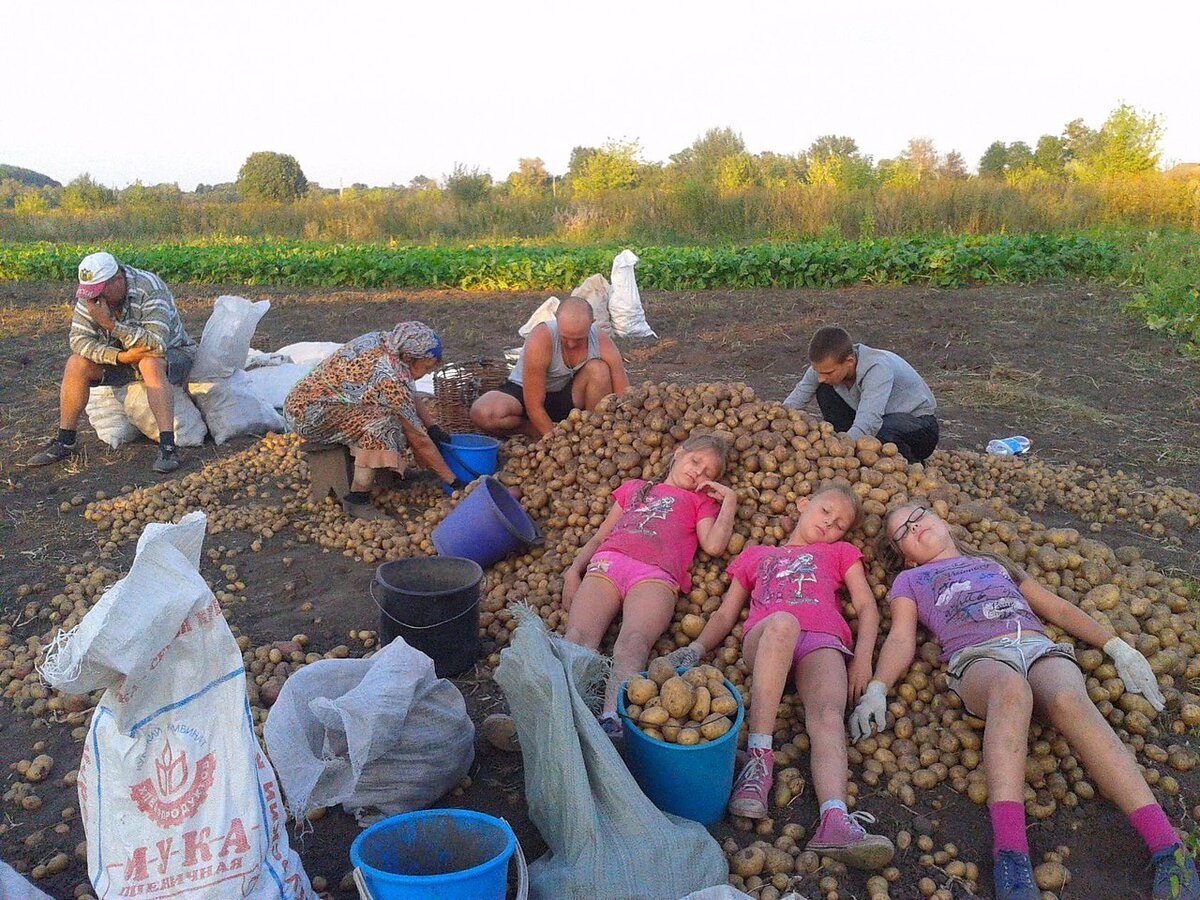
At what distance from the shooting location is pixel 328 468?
527 centimetres

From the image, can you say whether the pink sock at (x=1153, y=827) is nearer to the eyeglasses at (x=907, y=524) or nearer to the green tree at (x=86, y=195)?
the eyeglasses at (x=907, y=524)

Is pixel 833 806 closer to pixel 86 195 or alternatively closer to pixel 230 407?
pixel 230 407

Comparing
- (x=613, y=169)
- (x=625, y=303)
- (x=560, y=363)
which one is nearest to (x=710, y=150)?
(x=613, y=169)

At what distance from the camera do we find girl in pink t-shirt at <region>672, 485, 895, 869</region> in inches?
103

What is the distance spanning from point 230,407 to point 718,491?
4.53 metres

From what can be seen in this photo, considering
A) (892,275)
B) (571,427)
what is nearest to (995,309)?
(892,275)

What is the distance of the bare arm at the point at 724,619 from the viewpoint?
3.37 metres

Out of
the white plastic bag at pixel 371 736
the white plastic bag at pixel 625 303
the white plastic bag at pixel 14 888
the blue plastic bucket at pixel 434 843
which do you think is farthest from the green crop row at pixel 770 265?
the white plastic bag at pixel 14 888

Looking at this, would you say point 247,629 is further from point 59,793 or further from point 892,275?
point 892,275

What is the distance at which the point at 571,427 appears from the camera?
15.6 feet

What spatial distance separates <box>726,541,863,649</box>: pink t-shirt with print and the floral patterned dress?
2.38 metres

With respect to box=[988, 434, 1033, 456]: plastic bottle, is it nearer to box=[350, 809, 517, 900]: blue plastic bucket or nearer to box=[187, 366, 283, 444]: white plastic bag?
box=[350, 809, 517, 900]: blue plastic bucket

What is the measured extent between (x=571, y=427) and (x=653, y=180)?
27.2m

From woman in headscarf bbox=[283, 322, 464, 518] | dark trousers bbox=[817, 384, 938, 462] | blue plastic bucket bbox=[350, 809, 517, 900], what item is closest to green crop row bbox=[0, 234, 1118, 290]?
dark trousers bbox=[817, 384, 938, 462]
